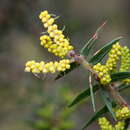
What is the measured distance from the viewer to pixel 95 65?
57.9 inches

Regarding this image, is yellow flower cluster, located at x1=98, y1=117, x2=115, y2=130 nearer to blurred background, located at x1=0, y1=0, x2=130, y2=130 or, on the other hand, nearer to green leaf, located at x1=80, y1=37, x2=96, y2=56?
green leaf, located at x1=80, y1=37, x2=96, y2=56

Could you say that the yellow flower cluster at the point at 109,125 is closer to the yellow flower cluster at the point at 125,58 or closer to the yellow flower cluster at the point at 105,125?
the yellow flower cluster at the point at 105,125

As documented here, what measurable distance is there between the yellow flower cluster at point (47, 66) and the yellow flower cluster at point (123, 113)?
30 cm

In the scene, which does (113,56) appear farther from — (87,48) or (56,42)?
(56,42)

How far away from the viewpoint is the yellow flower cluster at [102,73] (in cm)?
145

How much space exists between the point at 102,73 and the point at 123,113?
→ 0.19 metres

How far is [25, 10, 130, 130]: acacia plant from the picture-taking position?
1.38 metres

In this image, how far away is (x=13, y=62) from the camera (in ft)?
14.8

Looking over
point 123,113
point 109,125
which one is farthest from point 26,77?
point 123,113

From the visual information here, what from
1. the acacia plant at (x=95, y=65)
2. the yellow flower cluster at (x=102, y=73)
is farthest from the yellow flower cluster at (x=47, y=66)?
the yellow flower cluster at (x=102, y=73)

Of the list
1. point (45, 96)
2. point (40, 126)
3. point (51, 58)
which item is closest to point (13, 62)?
point (51, 58)

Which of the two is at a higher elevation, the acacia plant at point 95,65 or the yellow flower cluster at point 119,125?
the acacia plant at point 95,65

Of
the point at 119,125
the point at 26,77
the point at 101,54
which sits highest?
the point at 26,77

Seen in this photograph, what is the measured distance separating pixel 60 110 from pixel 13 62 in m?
→ 1.41
